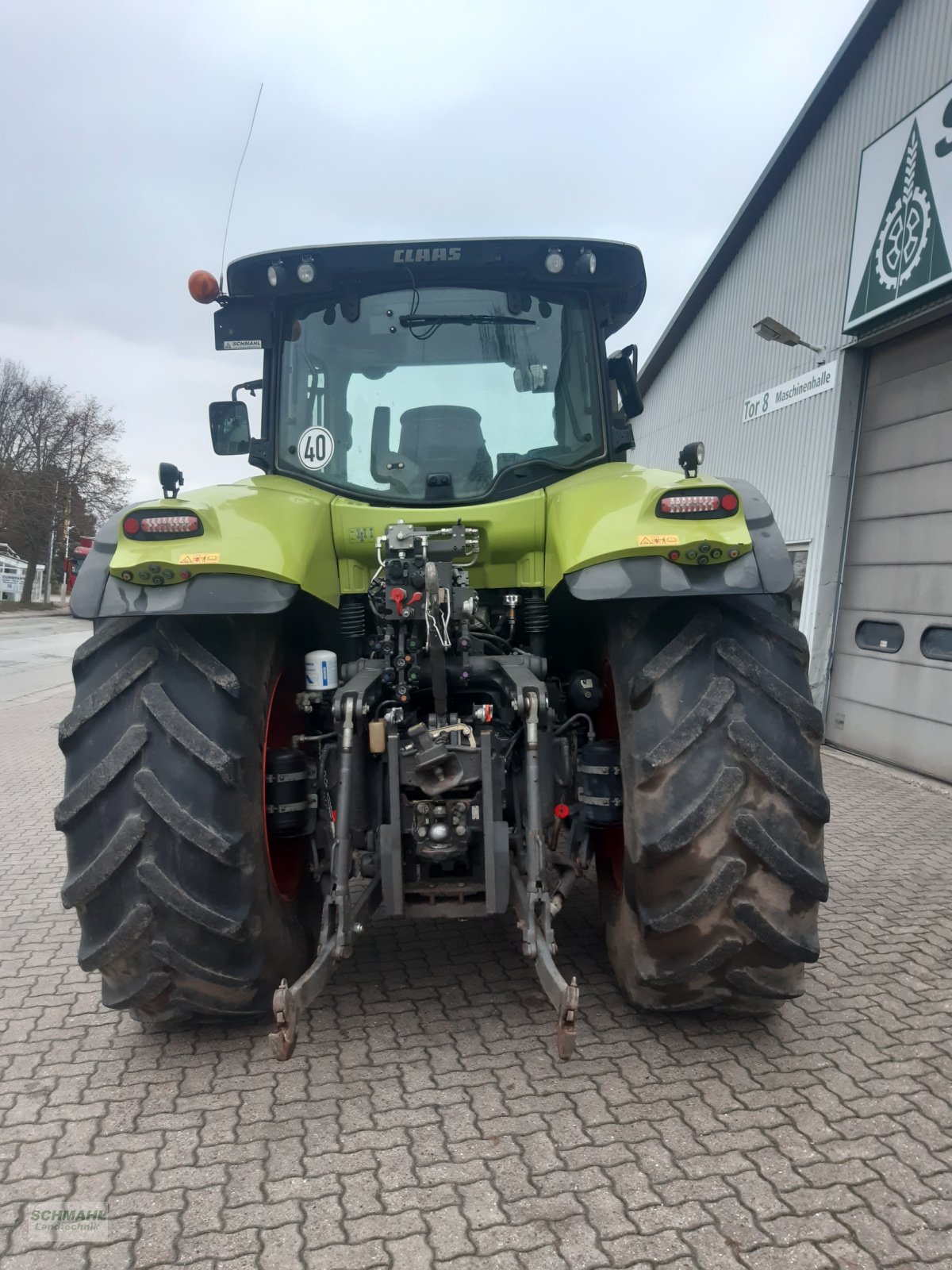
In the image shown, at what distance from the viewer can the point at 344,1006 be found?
3.13 m

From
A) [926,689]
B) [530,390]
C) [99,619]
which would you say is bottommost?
[926,689]

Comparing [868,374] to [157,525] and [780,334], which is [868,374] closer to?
[780,334]

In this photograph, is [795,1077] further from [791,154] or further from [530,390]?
[791,154]

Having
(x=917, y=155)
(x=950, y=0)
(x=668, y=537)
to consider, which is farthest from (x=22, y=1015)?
(x=950, y=0)

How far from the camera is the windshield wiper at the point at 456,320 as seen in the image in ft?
11.6

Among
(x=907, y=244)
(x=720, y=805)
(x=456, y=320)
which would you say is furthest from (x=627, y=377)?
(x=907, y=244)

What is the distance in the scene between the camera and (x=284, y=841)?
128 inches

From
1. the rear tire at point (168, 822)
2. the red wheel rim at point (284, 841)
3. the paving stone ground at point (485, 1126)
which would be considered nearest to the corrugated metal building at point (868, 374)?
the paving stone ground at point (485, 1126)

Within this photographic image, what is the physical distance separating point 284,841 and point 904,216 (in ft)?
22.8

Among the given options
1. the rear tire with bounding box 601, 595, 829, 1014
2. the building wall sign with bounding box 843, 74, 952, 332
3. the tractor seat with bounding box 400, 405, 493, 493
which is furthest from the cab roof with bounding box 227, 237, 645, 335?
the building wall sign with bounding box 843, 74, 952, 332

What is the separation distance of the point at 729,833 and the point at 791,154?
894 centimetres

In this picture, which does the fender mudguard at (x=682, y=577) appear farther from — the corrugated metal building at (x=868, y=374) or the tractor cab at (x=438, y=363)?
the corrugated metal building at (x=868, y=374)

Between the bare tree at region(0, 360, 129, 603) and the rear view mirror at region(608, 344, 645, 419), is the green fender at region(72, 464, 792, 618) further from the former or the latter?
the bare tree at region(0, 360, 129, 603)

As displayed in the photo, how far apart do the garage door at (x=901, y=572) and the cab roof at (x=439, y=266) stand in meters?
4.60
